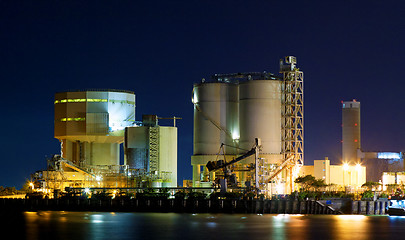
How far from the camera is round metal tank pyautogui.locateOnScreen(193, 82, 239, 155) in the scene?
102 m

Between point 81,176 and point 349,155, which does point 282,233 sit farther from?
point 349,155

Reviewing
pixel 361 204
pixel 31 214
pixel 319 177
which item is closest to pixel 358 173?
pixel 319 177

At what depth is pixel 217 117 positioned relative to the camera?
102438 mm

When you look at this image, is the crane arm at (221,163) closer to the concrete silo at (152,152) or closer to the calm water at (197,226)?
the concrete silo at (152,152)

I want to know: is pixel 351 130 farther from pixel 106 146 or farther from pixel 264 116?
pixel 106 146

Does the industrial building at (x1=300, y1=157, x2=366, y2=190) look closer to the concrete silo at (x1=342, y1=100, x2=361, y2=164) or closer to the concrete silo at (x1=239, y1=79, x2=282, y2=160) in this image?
the concrete silo at (x1=342, y1=100, x2=361, y2=164)

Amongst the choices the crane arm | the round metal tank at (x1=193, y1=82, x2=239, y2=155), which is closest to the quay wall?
the crane arm

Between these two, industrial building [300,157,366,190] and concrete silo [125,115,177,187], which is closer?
concrete silo [125,115,177,187]

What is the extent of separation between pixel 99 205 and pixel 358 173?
47.4 m

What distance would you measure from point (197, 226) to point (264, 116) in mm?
34228

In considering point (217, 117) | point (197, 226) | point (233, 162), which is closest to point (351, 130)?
point (217, 117)

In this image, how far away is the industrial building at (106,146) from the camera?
101188 millimetres

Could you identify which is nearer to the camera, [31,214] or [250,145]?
[31,214]

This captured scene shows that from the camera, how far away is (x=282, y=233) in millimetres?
61156
